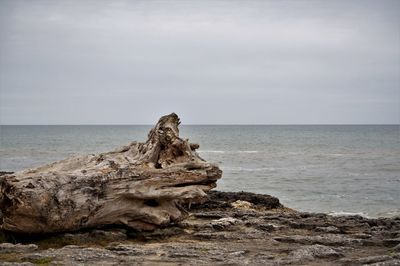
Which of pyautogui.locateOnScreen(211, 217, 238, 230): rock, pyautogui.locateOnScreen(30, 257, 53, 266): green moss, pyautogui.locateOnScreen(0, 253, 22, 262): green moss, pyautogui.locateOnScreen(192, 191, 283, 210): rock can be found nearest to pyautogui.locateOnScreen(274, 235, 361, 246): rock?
pyautogui.locateOnScreen(211, 217, 238, 230): rock

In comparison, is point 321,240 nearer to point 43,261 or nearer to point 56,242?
point 56,242

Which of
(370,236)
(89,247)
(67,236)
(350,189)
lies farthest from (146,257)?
(350,189)

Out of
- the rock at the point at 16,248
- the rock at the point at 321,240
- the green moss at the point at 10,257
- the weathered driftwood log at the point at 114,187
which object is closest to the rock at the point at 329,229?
the rock at the point at 321,240

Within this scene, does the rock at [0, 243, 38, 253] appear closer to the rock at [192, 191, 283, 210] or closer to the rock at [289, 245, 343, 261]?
the rock at [289, 245, 343, 261]

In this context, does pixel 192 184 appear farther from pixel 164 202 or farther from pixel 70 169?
pixel 70 169

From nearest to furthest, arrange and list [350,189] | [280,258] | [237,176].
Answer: [280,258] → [350,189] → [237,176]

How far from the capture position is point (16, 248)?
1555cm

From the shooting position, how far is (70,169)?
60.8 feet

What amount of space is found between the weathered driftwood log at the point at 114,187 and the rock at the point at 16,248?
27.5 inches

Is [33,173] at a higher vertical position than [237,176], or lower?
higher

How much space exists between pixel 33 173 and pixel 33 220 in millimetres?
1906

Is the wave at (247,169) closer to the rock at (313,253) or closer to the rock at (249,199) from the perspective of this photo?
the rock at (249,199)

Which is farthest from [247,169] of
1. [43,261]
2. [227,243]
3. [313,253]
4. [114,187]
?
[43,261]

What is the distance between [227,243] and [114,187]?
4.38m
